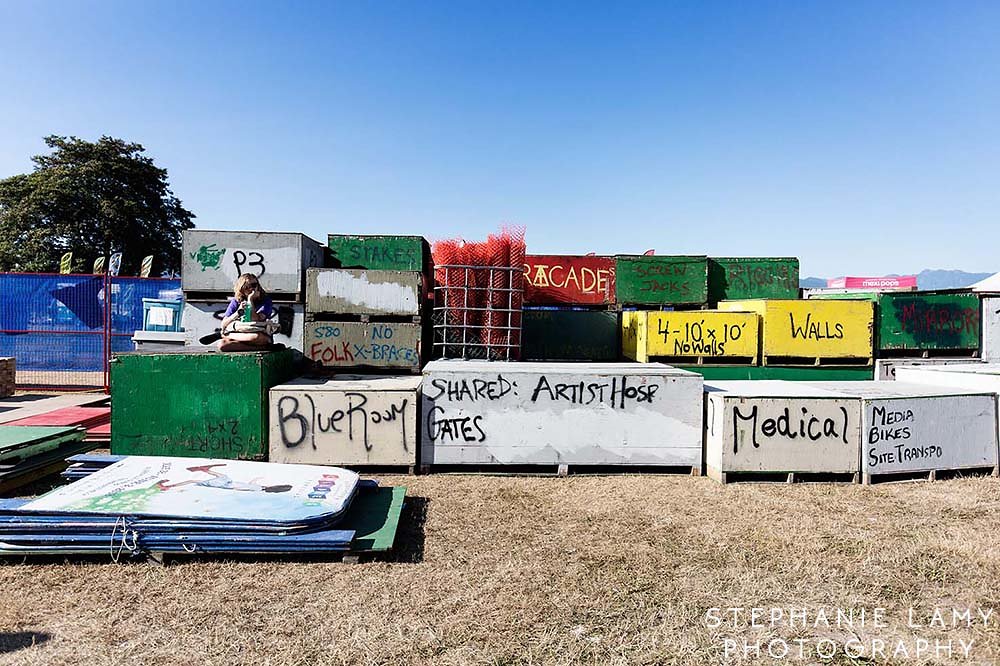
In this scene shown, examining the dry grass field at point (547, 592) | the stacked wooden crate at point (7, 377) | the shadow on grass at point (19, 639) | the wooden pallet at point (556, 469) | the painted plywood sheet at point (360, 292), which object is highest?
the painted plywood sheet at point (360, 292)

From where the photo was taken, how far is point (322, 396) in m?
6.39

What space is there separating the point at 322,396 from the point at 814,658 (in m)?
5.08

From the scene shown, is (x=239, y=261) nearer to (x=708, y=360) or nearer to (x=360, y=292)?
(x=360, y=292)

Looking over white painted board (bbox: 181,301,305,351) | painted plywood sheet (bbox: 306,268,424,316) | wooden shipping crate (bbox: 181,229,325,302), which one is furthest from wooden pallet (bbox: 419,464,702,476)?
wooden shipping crate (bbox: 181,229,325,302)

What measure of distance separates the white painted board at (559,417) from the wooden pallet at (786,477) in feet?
1.33

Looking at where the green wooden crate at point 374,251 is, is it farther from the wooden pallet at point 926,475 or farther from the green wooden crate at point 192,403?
the wooden pallet at point 926,475

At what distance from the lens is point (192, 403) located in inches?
249

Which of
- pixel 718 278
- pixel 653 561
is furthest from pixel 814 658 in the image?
pixel 718 278

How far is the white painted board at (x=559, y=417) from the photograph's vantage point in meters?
6.46

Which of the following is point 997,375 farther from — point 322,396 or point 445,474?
point 322,396

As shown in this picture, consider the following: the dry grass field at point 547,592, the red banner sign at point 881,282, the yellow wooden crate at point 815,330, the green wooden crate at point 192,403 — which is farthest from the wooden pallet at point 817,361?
the red banner sign at point 881,282

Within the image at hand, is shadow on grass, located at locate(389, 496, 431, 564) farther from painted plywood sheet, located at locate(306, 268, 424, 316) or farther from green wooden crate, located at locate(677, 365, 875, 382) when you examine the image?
green wooden crate, located at locate(677, 365, 875, 382)

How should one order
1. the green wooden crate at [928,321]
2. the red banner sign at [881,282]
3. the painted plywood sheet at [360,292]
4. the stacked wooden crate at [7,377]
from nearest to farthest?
the painted plywood sheet at [360,292], the green wooden crate at [928,321], the stacked wooden crate at [7,377], the red banner sign at [881,282]

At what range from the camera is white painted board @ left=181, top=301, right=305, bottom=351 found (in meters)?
8.27
